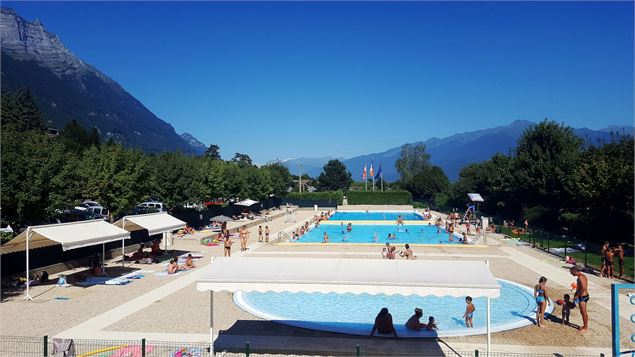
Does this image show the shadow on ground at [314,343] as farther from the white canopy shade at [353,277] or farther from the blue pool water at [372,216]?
the blue pool water at [372,216]

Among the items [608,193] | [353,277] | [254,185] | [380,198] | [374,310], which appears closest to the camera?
[353,277]

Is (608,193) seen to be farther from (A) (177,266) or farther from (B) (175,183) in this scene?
(B) (175,183)

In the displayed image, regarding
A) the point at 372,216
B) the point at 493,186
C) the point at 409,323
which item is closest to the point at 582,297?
the point at 409,323

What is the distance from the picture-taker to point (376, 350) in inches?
460

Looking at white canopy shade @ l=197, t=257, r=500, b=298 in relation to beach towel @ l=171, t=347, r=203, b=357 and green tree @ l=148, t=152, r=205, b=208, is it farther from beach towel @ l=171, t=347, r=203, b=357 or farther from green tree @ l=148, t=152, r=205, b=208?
green tree @ l=148, t=152, r=205, b=208

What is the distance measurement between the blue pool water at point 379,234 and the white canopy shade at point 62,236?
17.9m

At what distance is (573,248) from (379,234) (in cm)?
1756

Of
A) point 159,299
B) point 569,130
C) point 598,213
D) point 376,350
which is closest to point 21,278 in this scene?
point 159,299

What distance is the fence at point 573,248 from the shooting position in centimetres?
2230

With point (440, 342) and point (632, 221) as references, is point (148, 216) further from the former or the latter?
point (632, 221)

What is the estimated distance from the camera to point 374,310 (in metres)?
16.9

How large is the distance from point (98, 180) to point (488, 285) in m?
25.7

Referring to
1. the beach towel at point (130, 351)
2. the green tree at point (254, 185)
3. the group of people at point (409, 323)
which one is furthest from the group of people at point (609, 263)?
the green tree at point (254, 185)

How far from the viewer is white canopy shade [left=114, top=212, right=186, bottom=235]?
24.0 metres
